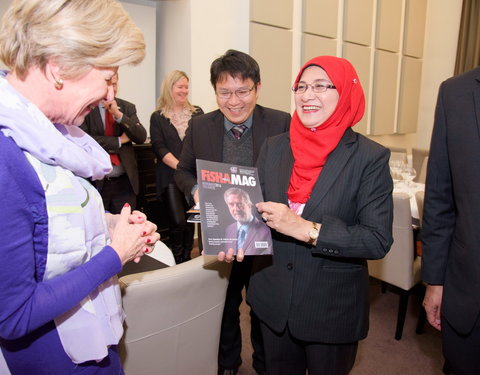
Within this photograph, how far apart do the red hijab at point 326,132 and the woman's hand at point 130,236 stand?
1.84 feet

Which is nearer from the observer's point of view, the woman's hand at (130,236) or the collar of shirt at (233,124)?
the woman's hand at (130,236)

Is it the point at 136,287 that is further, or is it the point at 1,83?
the point at 136,287

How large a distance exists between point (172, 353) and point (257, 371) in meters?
1.11

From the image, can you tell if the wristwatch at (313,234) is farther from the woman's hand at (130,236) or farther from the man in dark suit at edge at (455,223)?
the woman's hand at (130,236)

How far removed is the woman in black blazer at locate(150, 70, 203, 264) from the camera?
3.25 m

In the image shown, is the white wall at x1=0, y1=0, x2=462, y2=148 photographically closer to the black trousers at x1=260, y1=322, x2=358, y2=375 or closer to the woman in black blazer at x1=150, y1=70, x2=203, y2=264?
the woman in black blazer at x1=150, y1=70, x2=203, y2=264

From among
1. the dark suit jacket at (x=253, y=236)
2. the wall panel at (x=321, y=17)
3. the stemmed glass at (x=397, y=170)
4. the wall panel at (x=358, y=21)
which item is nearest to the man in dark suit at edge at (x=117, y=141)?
the dark suit jacket at (x=253, y=236)

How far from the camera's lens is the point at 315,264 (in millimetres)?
1307

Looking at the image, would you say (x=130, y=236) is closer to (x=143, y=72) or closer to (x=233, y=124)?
(x=233, y=124)

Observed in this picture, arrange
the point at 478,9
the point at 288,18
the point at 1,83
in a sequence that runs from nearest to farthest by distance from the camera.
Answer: the point at 1,83 → the point at 288,18 → the point at 478,9

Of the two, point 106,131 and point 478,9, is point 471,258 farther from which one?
point 478,9

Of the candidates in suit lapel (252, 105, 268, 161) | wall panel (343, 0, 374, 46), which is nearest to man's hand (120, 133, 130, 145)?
suit lapel (252, 105, 268, 161)

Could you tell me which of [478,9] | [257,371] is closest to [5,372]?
[257,371]

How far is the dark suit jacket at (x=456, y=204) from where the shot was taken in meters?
1.10
